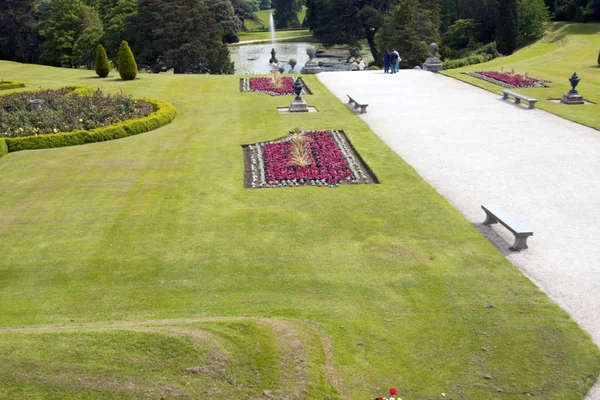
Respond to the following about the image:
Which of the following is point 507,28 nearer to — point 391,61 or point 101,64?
point 391,61

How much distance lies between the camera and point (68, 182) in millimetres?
14578

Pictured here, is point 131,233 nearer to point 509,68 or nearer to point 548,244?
point 548,244

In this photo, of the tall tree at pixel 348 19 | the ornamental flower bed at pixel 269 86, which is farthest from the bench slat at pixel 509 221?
the tall tree at pixel 348 19

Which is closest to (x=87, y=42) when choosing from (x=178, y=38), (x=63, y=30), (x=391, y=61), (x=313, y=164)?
(x=63, y=30)

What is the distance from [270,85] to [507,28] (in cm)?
2901

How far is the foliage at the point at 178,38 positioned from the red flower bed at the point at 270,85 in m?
20.8

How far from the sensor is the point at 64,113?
67.0 feet

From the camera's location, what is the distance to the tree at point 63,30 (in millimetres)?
56906

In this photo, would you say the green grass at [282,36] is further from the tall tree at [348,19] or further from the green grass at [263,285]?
the green grass at [263,285]

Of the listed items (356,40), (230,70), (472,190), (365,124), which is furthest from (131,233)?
(356,40)

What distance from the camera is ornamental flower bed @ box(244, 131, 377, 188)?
1429cm

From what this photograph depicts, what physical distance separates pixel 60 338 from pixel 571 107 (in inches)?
859

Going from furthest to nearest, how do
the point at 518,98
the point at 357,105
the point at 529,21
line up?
the point at 529,21, the point at 518,98, the point at 357,105

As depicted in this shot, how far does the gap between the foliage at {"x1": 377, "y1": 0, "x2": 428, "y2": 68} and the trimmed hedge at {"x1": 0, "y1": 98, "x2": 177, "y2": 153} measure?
36.0 m
